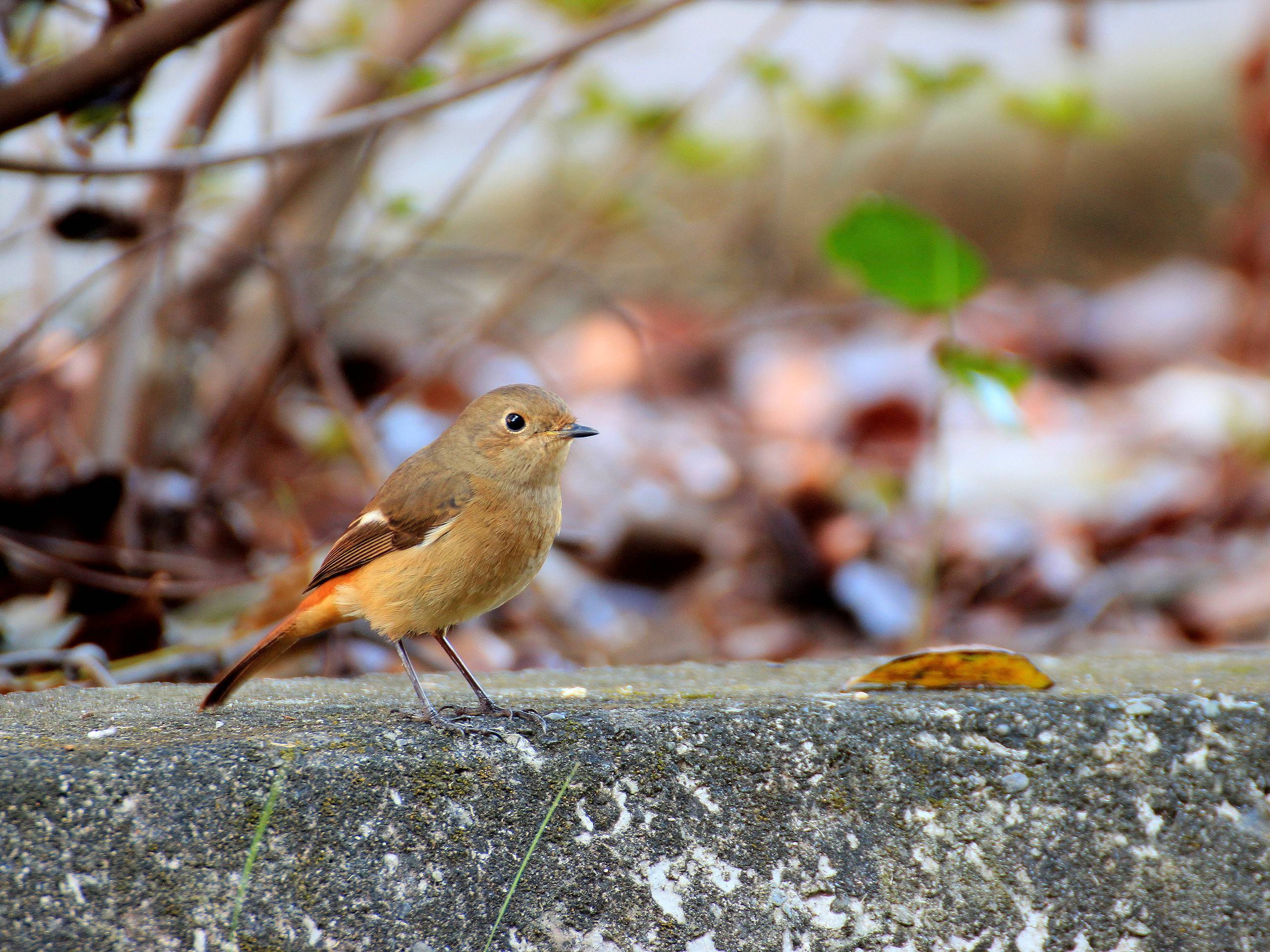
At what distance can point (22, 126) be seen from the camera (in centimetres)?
243

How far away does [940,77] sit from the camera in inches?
207

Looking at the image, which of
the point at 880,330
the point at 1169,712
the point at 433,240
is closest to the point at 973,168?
the point at 880,330

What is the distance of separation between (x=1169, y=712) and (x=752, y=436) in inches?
175

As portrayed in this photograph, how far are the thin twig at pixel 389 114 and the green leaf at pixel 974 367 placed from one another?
122 centimetres

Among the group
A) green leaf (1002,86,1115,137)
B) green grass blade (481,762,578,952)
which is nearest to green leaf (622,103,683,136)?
green leaf (1002,86,1115,137)

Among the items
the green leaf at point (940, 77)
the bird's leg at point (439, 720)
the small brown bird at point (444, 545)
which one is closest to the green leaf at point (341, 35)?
the small brown bird at point (444, 545)

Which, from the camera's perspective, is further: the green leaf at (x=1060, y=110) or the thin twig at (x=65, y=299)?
the green leaf at (x=1060, y=110)

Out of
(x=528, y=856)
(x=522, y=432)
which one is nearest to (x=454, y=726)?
(x=528, y=856)

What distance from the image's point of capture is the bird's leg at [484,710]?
2058 mm

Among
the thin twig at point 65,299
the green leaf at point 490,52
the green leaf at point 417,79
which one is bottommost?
the thin twig at point 65,299

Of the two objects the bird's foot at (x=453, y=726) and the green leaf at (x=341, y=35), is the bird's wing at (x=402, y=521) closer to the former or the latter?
the bird's foot at (x=453, y=726)

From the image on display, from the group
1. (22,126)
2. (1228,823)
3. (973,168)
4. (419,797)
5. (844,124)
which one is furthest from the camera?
(973,168)

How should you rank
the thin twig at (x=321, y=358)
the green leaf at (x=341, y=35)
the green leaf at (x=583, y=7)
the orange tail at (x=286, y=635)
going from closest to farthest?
the orange tail at (x=286, y=635) → the thin twig at (x=321, y=358) → the green leaf at (x=341, y=35) → the green leaf at (x=583, y=7)

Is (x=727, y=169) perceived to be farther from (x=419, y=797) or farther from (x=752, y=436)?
(x=419, y=797)
